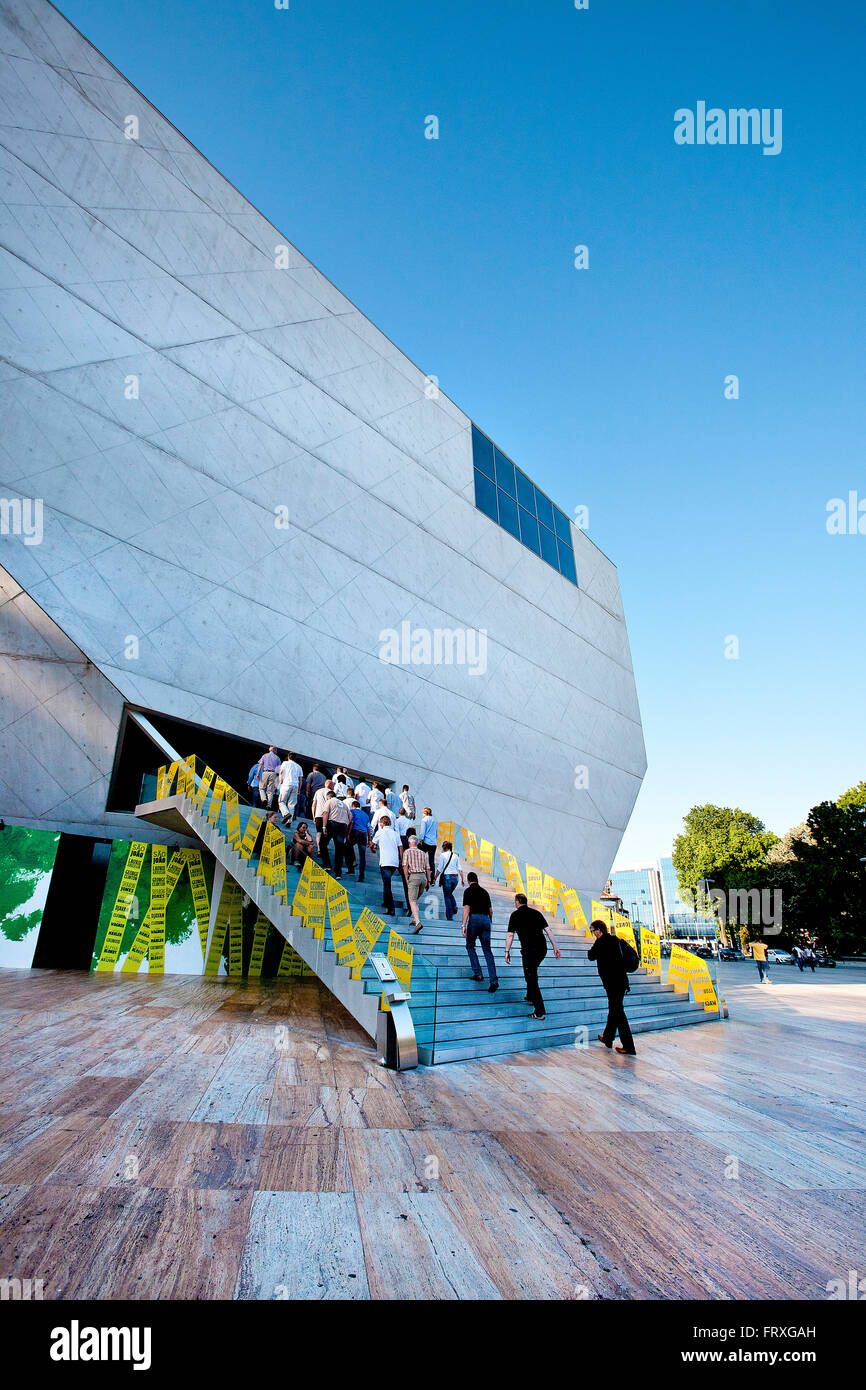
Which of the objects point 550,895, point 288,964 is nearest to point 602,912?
point 550,895

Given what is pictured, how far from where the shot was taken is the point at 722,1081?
6.39 m

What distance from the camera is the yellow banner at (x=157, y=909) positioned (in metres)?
12.7

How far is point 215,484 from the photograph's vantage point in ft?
50.1

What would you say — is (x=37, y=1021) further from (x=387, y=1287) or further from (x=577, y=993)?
(x=577, y=993)

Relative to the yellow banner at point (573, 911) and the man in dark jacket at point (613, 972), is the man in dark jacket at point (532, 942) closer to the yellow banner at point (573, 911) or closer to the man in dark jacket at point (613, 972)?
the man in dark jacket at point (613, 972)

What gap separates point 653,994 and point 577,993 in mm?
2724

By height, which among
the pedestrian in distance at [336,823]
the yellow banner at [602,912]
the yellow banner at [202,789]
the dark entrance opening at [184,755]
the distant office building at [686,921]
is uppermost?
the dark entrance opening at [184,755]

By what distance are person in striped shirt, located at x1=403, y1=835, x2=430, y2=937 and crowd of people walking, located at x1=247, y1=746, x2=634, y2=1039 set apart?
14 millimetres

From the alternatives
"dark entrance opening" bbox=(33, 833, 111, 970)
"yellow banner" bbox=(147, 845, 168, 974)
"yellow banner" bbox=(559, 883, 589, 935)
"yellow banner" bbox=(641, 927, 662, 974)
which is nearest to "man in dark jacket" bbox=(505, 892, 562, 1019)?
"yellow banner" bbox=(641, 927, 662, 974)

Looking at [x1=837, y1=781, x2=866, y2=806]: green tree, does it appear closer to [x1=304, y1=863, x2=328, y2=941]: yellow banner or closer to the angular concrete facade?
the angular concrete facade

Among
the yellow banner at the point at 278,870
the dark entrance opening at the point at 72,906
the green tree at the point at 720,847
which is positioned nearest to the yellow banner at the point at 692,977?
the yellow banner at the point at 278,870

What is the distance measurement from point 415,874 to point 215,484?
10704 millimetres

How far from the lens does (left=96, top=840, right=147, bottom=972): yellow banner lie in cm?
1226

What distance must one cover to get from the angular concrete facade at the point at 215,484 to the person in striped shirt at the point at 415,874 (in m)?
6.86
